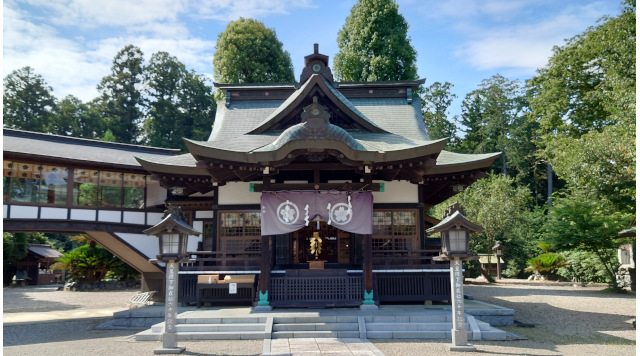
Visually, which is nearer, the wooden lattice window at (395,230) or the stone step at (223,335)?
the stone step at (223,335)

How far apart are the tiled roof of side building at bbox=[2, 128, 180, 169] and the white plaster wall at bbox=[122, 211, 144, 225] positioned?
171 centimetres

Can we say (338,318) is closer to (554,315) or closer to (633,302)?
(554,315)

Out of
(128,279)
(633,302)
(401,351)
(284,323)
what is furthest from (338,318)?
(128,279)

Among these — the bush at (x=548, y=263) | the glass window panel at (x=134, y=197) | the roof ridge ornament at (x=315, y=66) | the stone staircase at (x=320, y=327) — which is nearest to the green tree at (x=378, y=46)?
the bush at (x=548, y=263)

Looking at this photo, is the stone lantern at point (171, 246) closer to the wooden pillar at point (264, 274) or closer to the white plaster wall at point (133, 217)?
the wooden pillar at point (264, 274)

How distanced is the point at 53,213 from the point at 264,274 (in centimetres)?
817

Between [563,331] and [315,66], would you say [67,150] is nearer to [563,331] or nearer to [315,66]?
[315,66]

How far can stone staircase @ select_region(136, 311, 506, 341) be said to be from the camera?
35.9ft

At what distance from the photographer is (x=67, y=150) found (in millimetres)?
17391

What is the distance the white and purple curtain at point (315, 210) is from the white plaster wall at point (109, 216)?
681cm

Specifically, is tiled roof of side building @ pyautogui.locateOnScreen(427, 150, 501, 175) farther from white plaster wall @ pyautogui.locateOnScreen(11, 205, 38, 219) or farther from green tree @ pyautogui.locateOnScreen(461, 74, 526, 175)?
green tree @ pyautogui.locateOnScreen(461, 74, 526, 175)

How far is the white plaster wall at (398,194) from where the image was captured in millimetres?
14672

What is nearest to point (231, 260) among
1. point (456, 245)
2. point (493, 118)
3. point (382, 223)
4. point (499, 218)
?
point (382, 223)

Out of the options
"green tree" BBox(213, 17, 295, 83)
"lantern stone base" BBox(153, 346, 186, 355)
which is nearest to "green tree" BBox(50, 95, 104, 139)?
"green tree" BBox(213, 17, 295, 83)
